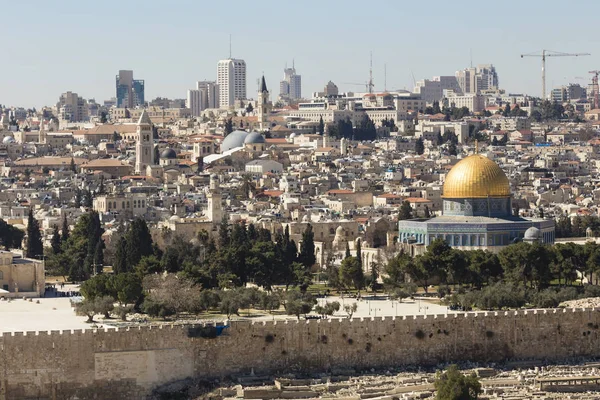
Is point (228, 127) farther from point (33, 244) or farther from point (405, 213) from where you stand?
point (33, 244)

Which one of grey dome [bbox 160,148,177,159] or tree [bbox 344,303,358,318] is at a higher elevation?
grey dome [bbox 160,148,177,159]

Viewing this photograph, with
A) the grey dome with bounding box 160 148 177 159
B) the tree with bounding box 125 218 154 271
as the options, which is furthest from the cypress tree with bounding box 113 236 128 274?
the grey dome with bounding box 160 148 177 159

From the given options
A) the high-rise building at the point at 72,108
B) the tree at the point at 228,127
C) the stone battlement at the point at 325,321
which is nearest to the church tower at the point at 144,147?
the tree at the point at 228,127

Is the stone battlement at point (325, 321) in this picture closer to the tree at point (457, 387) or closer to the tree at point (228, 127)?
the tree at point (457, 387)

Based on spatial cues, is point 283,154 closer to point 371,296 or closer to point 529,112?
point 529,112

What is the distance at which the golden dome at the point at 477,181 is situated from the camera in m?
57.5

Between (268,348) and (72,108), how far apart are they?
158 m

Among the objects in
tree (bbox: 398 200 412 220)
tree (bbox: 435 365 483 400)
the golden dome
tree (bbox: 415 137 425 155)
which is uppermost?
tree (bbox: 415 137 425 155)

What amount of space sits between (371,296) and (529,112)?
11029cm

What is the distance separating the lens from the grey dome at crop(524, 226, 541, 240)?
183 feet

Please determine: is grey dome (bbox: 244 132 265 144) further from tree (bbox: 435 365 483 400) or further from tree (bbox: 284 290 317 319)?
tree (bbox: 435 365 483 400)

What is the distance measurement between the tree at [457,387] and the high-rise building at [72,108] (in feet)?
502

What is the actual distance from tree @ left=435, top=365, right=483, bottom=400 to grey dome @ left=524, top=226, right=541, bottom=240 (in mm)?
21933

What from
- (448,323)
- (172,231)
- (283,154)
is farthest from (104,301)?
(283,154)
